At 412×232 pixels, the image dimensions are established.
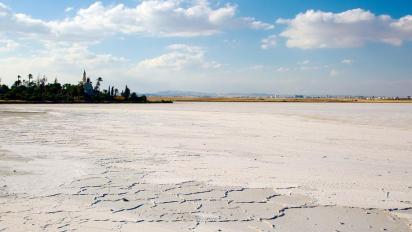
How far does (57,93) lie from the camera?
90500mm

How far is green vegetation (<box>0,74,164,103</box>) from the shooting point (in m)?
78.5

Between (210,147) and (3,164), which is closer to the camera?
(3,164)

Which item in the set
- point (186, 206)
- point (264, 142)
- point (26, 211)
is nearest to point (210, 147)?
point (264, 142)

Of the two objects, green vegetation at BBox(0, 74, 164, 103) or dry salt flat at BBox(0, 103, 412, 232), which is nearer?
dry salt flat at BBox(0, 103, 412, 232)

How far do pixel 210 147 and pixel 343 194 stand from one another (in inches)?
256

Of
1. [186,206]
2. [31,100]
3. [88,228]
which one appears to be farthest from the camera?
[31,100]

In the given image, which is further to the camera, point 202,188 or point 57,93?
point 57,93

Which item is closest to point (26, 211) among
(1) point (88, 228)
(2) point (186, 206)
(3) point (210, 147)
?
(1) point (88, 228)

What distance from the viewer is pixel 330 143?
47.1ft

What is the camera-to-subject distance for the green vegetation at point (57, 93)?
78.5m

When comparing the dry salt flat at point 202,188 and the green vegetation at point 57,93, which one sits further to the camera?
the green vegetation at point 57,93

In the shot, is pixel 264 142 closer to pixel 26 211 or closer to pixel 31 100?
pixel 26 211

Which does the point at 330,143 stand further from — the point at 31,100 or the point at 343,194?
the point at 31,100

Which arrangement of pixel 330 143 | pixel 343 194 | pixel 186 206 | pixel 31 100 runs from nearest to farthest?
pixel 186 206 < pixel 343 194 < pixel 330 143 < pixel 31 100
